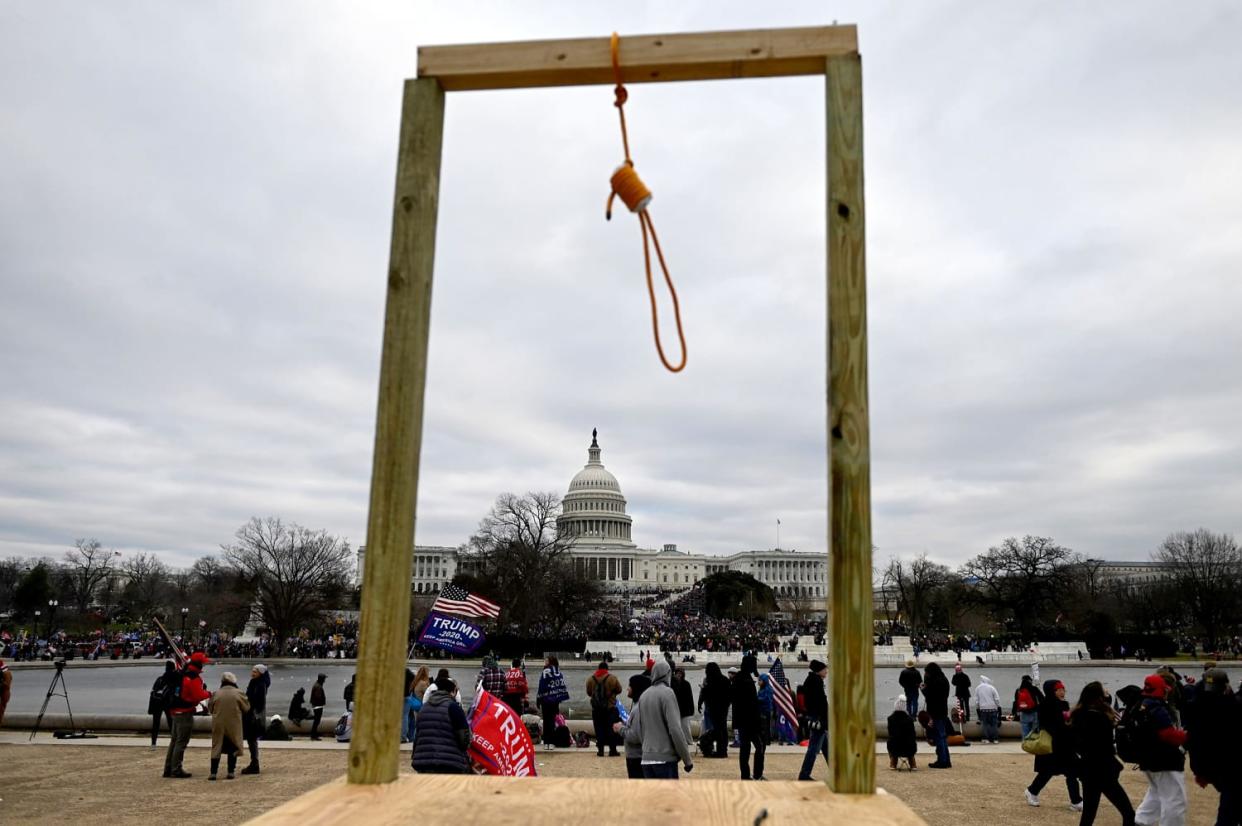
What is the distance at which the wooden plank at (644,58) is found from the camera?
3.29 m

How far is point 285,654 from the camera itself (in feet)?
212

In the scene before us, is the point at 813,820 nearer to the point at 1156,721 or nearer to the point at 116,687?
the point at 1156,721

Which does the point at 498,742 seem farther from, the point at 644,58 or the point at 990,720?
the point at 990,720

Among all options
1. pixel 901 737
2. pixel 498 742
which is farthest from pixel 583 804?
pixel 901 737

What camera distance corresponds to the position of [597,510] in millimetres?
149625

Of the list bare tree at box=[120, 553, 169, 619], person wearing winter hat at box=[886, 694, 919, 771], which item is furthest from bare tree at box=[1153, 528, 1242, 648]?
bare tree at box=[120, 553, 169, 619]

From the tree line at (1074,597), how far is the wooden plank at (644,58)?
76190 millimetres

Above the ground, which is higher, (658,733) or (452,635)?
(452,635)

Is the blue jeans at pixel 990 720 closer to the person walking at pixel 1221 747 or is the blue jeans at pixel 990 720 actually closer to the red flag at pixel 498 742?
the person walking at pixel 1221 747

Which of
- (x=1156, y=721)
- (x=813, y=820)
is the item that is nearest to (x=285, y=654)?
(x=1156, y=721)

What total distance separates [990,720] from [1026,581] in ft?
230

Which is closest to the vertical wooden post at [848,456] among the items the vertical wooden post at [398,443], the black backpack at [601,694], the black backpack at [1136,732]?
the vertical wooden post at [398,443]

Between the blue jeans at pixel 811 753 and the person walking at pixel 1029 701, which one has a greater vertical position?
the person walking at pixel 1029 701

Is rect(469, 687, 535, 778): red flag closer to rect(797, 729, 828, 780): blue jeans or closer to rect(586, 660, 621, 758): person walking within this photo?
rect(797, 729, 828, 780): blue jeans
